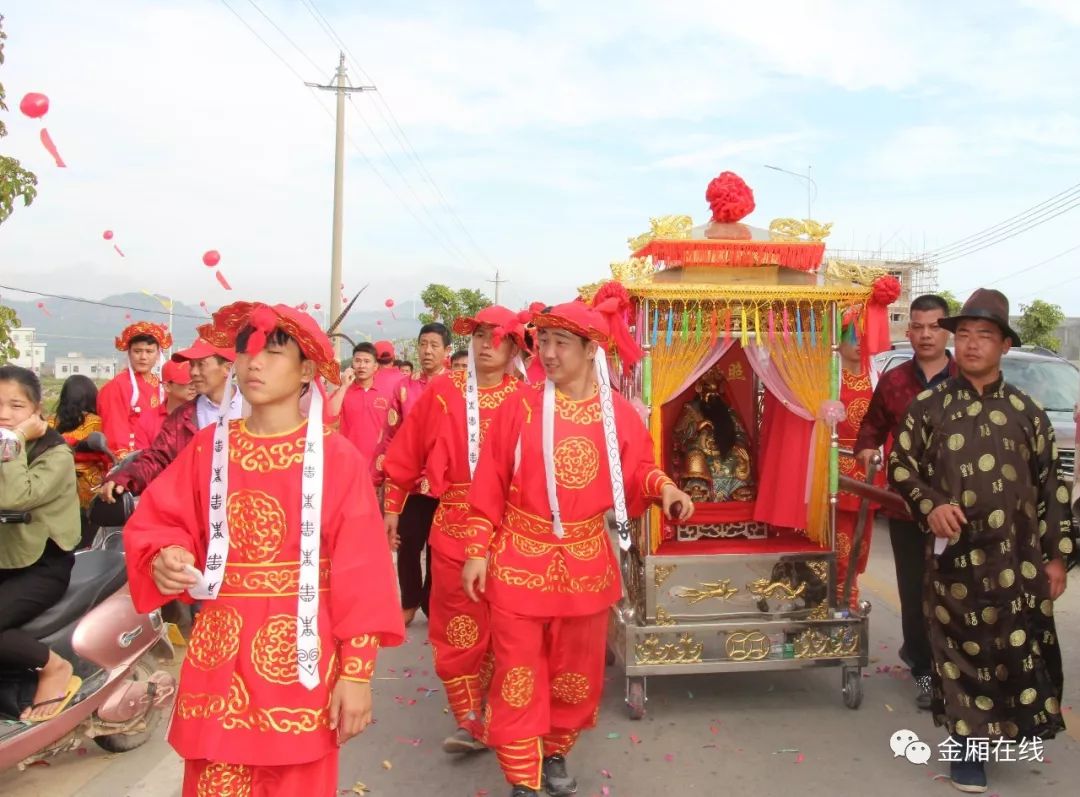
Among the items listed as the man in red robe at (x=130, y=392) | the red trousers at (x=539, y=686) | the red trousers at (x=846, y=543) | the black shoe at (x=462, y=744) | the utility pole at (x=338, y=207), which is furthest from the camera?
the utility pole at (x=338, y=207)

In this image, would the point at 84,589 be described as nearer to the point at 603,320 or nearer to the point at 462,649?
the point at 462,649

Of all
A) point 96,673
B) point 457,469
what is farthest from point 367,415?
point 96,673

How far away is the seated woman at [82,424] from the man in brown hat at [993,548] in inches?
171

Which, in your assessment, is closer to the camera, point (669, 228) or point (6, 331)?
point (669, 228)

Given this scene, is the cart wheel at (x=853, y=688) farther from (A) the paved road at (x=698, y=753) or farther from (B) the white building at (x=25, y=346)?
(B) the white building at (x=25, y=346)

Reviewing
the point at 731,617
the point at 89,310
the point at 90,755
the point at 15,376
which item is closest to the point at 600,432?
the point at 731,617

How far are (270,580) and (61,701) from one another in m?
1.68

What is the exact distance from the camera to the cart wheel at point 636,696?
184 inches

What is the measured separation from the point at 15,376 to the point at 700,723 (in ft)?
10.9

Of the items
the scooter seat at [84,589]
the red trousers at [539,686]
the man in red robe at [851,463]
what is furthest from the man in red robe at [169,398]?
the man in red robe at [851,463]

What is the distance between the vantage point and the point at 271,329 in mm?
2604

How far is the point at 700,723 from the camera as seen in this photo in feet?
15.3

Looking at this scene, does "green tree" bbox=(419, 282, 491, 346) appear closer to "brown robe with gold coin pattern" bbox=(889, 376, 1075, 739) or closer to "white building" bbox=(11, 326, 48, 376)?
"white building" bbox=(11, 326, 48, 376)

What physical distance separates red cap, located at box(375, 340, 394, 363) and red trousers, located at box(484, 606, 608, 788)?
5122 millimetres
